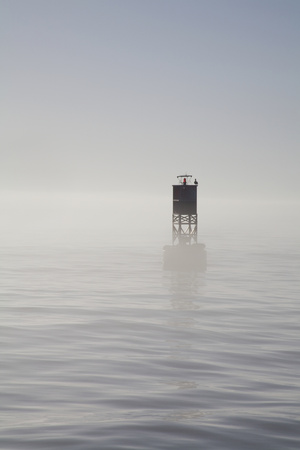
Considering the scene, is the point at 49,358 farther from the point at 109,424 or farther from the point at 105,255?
the point at 105,255

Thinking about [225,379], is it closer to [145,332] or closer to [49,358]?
[49,358]

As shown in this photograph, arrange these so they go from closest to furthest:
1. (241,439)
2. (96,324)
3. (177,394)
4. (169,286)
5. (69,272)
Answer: (241,439)
(177,394)
(96,324)
(169,286)
(69,272)

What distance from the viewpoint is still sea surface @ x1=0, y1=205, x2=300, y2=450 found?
1248 centimetres

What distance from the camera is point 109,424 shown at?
42.3ft

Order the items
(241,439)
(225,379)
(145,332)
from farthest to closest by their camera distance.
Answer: (145,332) < (225,379) < (241,439)

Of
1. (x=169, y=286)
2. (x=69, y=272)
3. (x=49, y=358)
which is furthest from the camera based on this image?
(x=69, y=272)

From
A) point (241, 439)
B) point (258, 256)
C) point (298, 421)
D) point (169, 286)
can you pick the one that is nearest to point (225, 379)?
point (298, 421)

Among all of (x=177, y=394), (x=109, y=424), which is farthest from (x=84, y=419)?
(x=177, y=394)

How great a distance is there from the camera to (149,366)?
1864 cm

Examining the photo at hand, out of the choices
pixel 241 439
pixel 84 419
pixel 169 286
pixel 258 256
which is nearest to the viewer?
pixel 241 439

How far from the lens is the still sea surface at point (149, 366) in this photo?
12477 mm

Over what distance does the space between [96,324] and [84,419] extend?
1273 centimetres

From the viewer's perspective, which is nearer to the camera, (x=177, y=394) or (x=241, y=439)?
(x=241, y=439)

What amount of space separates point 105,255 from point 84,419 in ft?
191
